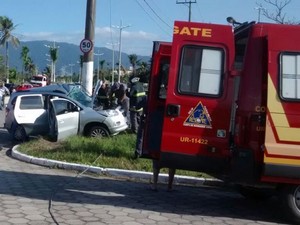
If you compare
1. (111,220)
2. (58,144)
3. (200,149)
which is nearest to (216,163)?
(200,149)

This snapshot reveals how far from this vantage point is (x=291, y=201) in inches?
277

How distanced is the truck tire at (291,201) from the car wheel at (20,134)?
919 centimetres

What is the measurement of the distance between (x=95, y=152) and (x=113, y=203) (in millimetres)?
3936

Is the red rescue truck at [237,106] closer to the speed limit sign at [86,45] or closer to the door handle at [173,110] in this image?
the door handle at [173,110]

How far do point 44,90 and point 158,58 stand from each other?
8177 millimetres

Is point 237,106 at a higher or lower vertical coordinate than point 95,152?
higher

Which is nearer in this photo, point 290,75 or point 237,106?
point 290,75

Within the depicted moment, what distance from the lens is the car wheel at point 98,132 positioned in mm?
14258

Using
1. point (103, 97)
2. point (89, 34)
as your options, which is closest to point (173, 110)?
point (89, 34)

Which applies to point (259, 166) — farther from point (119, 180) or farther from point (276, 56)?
point (119, 180)

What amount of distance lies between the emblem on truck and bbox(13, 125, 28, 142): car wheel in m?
8.34

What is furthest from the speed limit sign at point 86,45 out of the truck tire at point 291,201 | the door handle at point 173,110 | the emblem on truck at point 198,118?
the truck tire at point 291,201

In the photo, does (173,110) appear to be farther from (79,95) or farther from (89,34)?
(89,34)

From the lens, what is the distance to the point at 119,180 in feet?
32.7
